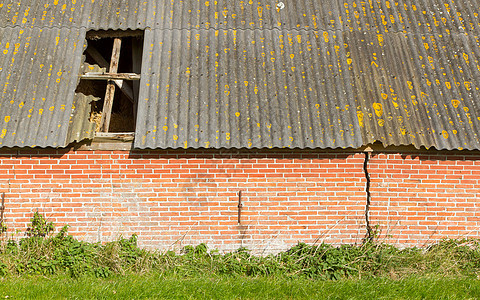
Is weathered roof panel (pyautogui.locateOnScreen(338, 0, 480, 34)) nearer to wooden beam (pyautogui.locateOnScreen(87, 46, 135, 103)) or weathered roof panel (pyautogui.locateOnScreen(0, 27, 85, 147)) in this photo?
wooden beam (pyautogui.locateOnScreen(87, 46, 135, 103))

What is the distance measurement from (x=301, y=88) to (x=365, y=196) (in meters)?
1.79

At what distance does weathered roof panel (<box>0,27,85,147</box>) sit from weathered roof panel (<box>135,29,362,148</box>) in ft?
3.48

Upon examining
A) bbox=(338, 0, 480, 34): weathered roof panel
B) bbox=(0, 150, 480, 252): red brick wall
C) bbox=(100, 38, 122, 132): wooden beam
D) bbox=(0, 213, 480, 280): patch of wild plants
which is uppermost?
bbox=(338, 0, 480, 34): weathered roof panel

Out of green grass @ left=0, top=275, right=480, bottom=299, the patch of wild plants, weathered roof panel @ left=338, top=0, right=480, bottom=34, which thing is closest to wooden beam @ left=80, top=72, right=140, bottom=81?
the patch of wild plants

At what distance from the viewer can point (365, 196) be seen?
205 inches

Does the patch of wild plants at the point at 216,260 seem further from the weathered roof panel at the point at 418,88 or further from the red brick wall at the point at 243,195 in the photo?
the weathered roof panel at the point at 418,88

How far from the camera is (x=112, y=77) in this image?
18.0ft

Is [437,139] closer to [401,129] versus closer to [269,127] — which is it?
[401,129]

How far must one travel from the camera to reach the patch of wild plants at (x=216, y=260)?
468 cm

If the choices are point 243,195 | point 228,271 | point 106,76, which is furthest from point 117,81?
point 228,271

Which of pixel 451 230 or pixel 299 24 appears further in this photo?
pixel 299 24

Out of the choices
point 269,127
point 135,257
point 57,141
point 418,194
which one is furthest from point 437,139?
point 57,141

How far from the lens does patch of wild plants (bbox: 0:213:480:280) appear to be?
4.68 metres

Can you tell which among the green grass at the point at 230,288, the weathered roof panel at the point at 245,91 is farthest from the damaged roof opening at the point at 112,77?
the green grass at the point at 230,288
